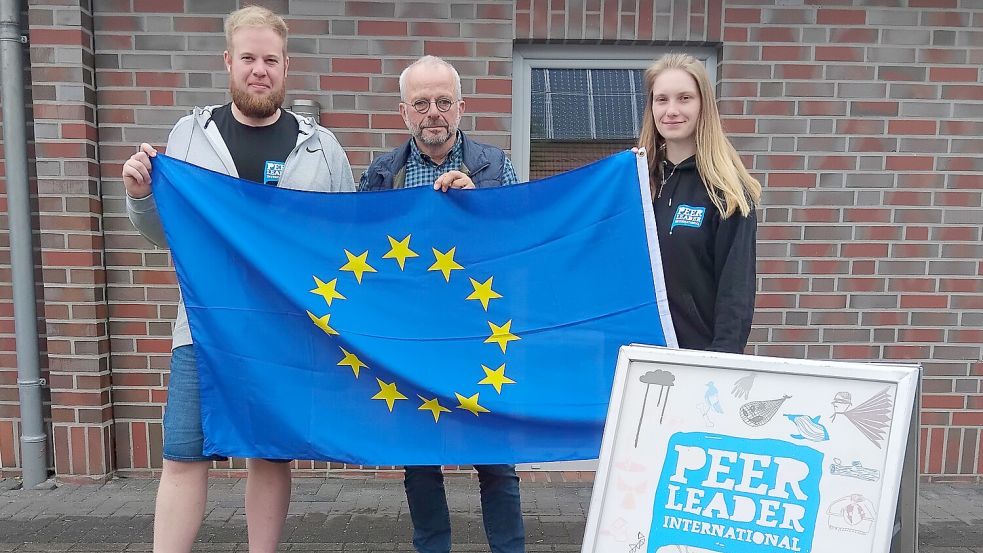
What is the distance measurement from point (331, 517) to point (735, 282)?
2458 millimetres

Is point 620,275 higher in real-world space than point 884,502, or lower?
higher

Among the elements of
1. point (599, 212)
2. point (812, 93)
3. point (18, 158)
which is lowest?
point (599, 212)

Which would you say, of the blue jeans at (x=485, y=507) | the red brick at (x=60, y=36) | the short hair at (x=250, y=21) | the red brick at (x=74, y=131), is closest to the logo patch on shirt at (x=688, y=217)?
the blue jeans at (x=485, y=507)

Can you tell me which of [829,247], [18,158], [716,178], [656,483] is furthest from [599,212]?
[18,158]

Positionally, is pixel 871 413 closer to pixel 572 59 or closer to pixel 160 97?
pixel 572 59

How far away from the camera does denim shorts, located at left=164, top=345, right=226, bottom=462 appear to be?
236 centimetres

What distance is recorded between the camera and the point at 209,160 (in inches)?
93.1

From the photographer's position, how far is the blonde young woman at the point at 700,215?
84.1 inches

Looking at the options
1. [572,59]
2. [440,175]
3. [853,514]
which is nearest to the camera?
[853,514]

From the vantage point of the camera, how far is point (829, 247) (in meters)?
3.74

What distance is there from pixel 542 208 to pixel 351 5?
200 cm

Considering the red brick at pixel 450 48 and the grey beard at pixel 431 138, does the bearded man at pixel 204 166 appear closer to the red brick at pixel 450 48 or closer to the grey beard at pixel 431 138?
the grey beard at pixel 431 138

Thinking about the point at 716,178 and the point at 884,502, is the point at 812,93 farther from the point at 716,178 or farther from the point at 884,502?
the point at 884,502

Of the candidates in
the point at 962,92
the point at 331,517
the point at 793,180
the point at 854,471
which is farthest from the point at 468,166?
the point at 962,92
